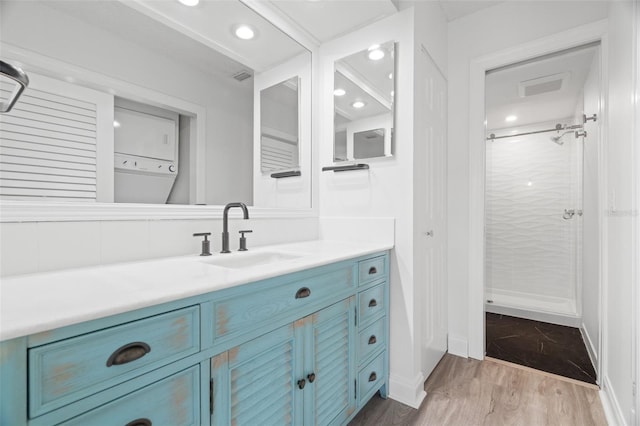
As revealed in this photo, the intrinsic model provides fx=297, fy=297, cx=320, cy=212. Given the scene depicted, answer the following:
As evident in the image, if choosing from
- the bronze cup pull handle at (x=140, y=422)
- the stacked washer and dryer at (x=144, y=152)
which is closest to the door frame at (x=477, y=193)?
the stacked washer and dryer at (x=144, y=152)

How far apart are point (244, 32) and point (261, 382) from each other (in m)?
1.73

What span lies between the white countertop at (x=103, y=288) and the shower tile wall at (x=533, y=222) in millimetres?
3302

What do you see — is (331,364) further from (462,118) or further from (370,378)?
(462,118)

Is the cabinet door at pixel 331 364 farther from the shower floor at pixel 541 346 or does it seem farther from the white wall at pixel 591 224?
the white wall at pixel 591 224

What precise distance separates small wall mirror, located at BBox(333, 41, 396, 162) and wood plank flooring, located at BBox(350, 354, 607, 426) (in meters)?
1.46

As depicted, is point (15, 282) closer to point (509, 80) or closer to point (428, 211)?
point (428, 211)

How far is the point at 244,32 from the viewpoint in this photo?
1.67 m

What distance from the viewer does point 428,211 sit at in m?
1.96

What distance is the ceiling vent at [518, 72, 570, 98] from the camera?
260 centimetres

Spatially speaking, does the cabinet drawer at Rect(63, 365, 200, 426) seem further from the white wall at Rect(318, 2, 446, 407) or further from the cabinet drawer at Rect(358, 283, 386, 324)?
the white wall at Rect(318, 2, 446, 407)

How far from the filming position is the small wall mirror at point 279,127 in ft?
6.07

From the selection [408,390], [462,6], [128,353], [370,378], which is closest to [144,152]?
[128,353]

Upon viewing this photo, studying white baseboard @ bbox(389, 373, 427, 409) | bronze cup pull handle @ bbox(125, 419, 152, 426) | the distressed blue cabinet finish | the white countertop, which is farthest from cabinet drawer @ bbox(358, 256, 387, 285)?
bronze cup pull handle @ bbox(125, 419, 152, 426)

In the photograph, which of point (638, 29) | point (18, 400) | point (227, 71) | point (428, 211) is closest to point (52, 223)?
point (18, 400)
